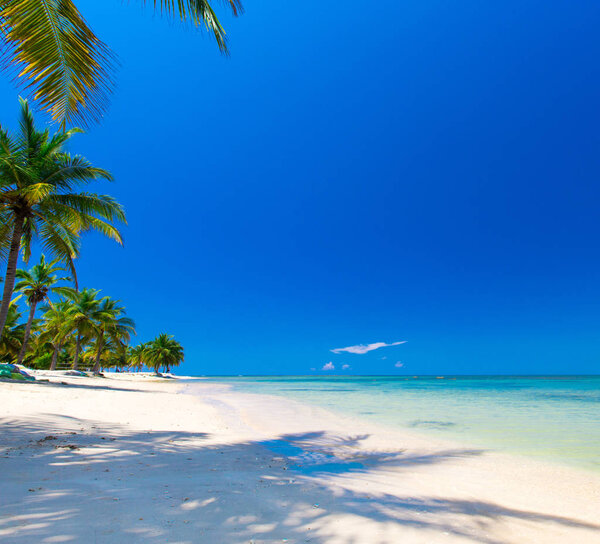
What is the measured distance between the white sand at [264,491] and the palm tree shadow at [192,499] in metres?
0.02

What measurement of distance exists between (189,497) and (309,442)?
15.7ft

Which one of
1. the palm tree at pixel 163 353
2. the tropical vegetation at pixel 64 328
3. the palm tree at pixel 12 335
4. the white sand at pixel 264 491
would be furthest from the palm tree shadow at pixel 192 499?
the palm tree at pixel 163 353

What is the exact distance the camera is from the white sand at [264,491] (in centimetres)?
260

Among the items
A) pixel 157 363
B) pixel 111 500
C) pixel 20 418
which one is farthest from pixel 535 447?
pixel 157 363

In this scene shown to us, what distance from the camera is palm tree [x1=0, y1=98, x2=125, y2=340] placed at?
12148 millimetres

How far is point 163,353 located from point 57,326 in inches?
1223

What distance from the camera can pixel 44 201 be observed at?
1247 centimetres

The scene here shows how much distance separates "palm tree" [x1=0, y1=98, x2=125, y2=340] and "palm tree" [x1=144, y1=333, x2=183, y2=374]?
54900mm

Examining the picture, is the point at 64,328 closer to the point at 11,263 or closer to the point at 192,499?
the point at 11,263

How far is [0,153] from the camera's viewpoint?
1231cm

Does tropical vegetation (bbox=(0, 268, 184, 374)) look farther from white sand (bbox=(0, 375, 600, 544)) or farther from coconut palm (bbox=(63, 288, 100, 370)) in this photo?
white sand (bbox=(0, 375, 600, 544))

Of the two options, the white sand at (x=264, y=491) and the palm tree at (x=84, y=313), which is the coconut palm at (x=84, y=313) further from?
the white sand at (x=264, y=491)

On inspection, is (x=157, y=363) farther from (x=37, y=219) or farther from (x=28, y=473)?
(x=28, y=473)

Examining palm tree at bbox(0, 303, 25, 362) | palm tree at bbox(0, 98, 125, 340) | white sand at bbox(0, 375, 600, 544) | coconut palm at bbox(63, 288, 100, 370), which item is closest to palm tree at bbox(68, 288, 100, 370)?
coconut palm at bbox(63, 288, 100, 370)
